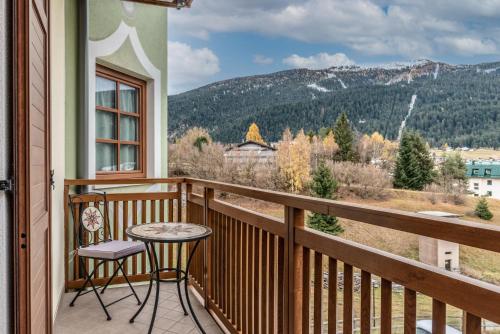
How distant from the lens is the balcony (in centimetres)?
93

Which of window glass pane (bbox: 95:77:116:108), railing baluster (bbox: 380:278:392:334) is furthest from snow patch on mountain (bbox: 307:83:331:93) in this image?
railing baluster (bbox: 380:278:392:334)

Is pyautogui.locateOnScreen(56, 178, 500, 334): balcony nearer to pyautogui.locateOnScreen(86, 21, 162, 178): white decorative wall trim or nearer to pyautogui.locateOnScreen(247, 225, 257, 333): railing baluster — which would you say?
pyautogui.locateOnScreen(247, 225, 257, 333): railing baluster

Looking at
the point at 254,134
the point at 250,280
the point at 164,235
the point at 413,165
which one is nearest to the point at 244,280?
the point at 250,280

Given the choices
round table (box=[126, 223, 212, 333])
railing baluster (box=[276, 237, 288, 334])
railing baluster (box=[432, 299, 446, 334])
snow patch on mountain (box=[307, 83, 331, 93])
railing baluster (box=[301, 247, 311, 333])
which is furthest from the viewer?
snow patch on mountain (box=[307, 83, 331, 93])

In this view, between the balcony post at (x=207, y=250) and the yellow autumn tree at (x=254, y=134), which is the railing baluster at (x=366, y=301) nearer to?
the balcony post at (x=207, y=250)

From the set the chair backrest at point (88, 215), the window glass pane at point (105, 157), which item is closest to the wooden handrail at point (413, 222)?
the chair backrest at point (88, 215)

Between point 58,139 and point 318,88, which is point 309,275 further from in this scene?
point 318,88

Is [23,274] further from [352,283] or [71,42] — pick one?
[71,42]

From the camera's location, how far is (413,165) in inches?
909

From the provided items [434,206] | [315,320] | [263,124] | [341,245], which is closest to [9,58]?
[341,245]

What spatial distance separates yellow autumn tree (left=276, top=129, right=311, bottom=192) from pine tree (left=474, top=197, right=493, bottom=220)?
30.5 ft

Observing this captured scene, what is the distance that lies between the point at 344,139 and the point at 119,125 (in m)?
23.6

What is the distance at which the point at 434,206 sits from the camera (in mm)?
19875

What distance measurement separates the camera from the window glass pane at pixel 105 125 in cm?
393
